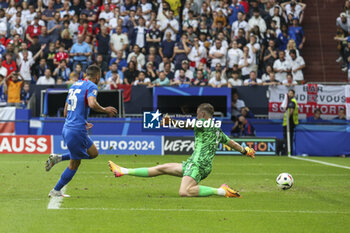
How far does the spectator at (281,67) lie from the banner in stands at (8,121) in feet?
32.4

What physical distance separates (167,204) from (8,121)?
14253 millimetres

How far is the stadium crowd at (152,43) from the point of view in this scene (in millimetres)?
23578

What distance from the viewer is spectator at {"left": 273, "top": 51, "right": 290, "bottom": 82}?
23.7 m

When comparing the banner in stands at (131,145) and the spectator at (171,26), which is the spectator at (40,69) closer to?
the spectator at (171,26)

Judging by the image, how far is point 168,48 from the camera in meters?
24.7

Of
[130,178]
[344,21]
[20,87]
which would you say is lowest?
[130,178]

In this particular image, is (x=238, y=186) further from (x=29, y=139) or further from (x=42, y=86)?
(x=42, y=86)

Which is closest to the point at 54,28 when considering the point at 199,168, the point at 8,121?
the point at 8,121

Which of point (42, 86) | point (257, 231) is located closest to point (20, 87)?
point (42, 86)

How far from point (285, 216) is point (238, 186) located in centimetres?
349

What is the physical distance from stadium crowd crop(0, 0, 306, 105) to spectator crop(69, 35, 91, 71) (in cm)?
4

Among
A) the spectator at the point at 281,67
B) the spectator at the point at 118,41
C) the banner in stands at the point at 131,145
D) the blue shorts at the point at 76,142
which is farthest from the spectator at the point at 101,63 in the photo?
the blue shorts at the point at 76,142

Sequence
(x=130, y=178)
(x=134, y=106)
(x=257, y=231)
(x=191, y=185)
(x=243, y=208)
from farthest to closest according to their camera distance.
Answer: (x=134, y=106) < (x=130, y=178) < (x=191, y=185) < (x=243, y=208) < (x=257, y=231)

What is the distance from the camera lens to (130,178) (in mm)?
13828
